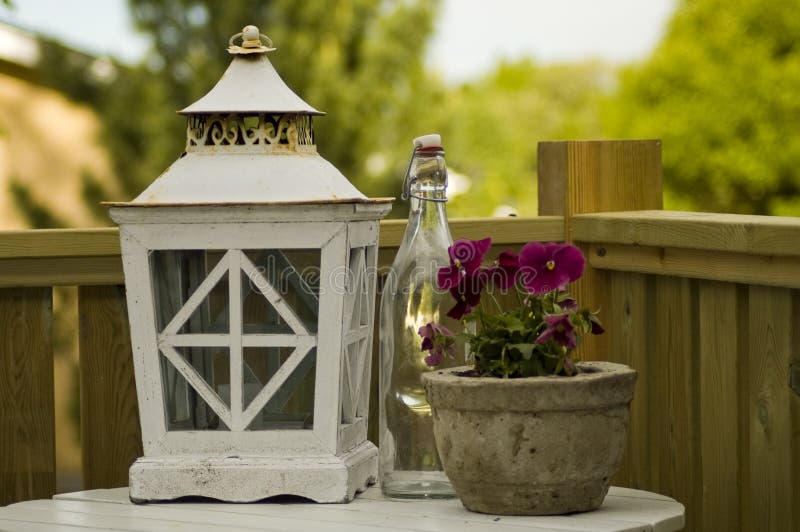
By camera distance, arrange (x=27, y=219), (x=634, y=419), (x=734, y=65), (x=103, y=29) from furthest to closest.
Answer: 1. (x=734, y=65)
2. (x=103, y=29)
3. (x=27, y=219)
4. (x=634, y=419)

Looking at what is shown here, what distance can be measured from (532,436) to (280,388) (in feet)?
1.32

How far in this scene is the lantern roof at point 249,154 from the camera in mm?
1469

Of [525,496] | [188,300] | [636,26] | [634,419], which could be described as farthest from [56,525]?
[636,26]

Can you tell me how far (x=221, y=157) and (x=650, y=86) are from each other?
16.1 metres

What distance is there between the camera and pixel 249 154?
4.95 ft

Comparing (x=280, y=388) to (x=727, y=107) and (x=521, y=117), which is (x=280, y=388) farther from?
(x=521, y=117)

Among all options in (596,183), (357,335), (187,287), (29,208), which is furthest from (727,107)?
(187,287)

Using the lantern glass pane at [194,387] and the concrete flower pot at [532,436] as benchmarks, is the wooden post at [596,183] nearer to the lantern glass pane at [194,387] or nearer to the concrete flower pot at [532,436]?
the concrete flower pot at [532,436]

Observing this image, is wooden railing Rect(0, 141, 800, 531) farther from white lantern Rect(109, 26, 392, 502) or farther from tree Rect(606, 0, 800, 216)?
tree Rect(606, 0, 800, 216)

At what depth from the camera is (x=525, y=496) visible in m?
1.33

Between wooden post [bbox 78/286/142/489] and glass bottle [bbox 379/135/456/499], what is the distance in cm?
60

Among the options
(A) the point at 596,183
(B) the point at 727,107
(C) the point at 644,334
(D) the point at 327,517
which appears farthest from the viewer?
(B) the point at 727,107

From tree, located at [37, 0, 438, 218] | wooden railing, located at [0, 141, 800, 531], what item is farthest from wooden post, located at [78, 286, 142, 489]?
tree, located at [37, 0, 438, 218]

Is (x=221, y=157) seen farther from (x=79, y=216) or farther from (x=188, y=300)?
(x=79, y=216)
